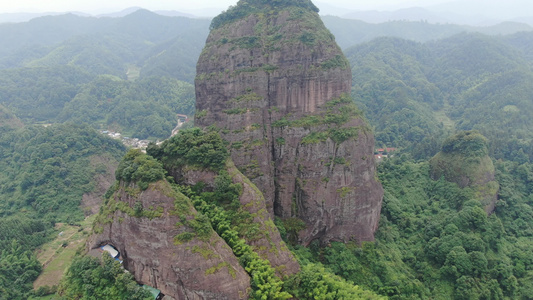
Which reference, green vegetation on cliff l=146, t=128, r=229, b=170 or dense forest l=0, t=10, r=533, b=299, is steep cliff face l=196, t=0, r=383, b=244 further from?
green vegetation on cliff l=146, t=128, r=229, b=170

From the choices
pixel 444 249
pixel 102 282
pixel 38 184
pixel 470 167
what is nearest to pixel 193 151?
pixel 102 282

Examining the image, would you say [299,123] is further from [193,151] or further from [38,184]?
[38,184]

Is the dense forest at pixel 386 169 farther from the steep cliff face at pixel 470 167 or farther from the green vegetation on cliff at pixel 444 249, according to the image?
the steep cliff face at pixel 470 167

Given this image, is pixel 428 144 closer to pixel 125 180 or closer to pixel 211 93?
pixel 211 93

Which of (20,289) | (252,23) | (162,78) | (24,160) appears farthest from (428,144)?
(162,78)

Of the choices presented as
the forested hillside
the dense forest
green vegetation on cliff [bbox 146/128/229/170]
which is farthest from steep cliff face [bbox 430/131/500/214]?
green vegetation on cliff [bbox 146/128/229/170]
